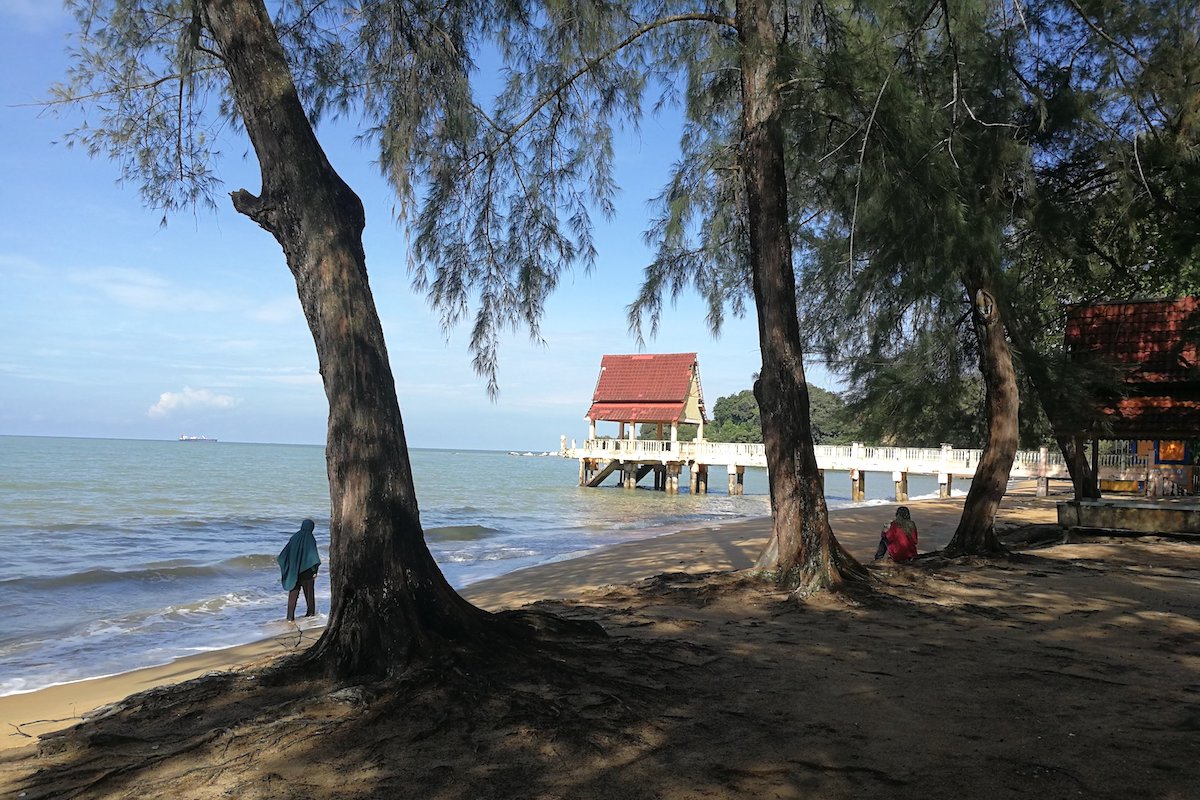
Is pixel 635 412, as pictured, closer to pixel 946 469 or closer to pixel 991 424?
pixel 946 469

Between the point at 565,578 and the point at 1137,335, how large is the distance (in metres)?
10.0

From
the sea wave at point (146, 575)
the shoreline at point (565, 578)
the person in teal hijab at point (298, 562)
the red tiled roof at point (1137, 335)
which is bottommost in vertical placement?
the sea wave at point (146, 575)

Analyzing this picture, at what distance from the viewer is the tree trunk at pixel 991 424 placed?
421 inches

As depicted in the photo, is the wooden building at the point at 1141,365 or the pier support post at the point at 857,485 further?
the pier support post at the point at 857,485

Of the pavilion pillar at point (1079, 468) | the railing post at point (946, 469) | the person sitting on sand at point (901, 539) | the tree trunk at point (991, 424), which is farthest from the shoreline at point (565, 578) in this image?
the railing post at point (946, 469)

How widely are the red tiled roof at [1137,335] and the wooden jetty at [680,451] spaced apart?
70.6 ft

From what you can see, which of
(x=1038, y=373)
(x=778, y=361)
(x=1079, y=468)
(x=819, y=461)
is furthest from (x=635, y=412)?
(x=778, y=361)

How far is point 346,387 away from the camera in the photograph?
5.11 m

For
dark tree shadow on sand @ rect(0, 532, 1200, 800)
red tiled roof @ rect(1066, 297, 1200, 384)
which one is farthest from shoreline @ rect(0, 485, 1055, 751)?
red tiled roof @ rect(1066, 297, 1200, 384)

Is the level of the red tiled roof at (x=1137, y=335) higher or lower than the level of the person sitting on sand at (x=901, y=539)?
higher

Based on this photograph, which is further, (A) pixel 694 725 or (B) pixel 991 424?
(B) pixel 991 424

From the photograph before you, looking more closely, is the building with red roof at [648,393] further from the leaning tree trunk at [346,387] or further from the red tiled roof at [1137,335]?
the leaning tree trunk at [346,387]

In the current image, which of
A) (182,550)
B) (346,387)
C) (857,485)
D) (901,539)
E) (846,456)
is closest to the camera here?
(346,387)

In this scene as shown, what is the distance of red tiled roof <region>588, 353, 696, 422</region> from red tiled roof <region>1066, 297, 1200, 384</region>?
28.9 m
